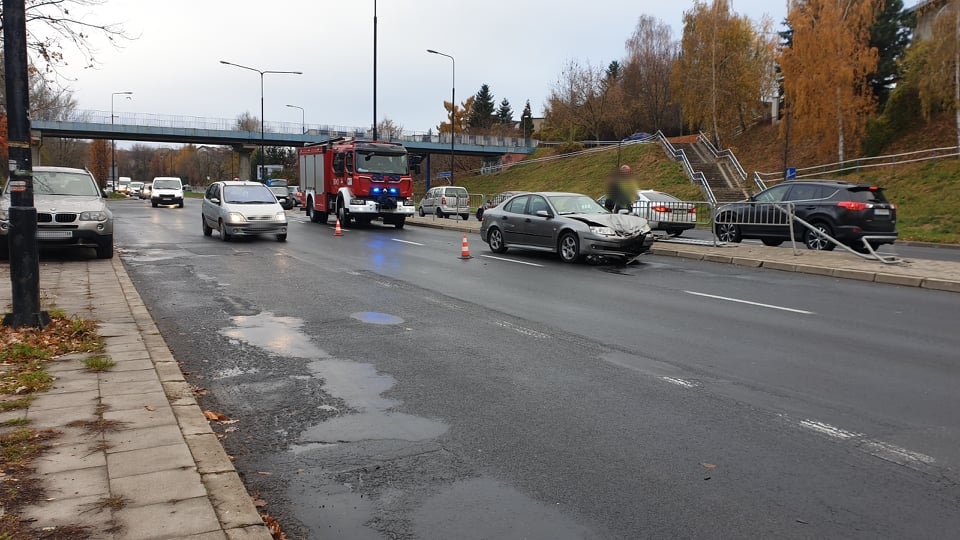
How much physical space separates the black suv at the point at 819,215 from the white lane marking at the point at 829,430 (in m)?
12.3

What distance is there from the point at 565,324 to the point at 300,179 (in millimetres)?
26591

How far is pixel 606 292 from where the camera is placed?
11078 mm

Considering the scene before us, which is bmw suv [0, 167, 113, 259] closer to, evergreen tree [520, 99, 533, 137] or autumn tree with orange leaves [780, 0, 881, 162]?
autumn tree with orange leaves [780, 0, 881, 162]

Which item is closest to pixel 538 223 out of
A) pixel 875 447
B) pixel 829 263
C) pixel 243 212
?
pixel 829 263

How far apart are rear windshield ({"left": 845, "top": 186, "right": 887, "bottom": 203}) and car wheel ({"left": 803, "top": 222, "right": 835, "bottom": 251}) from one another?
874 millimetres

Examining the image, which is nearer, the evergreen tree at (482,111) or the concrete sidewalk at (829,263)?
the concrete sidewalk at (829,263)

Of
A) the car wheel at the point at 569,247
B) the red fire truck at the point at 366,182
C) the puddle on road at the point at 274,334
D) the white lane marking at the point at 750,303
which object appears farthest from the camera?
the red fire truck at the point at 366,182

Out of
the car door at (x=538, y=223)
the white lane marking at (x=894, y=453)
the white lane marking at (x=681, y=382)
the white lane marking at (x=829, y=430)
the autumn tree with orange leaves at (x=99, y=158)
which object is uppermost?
the autumn tree with orange leaves at (x=99, y=158)

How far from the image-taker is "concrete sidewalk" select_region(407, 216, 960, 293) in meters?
12.3

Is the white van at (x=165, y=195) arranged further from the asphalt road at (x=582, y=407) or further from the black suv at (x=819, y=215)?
the asphalt road at (x=582, y=407)

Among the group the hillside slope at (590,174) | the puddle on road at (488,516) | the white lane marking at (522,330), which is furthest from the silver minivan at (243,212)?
the hillside slope at (590,174)

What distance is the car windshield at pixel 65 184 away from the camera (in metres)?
14.9

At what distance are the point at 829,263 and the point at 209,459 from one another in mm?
13200

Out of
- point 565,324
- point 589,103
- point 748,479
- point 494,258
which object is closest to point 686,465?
point 748,479
